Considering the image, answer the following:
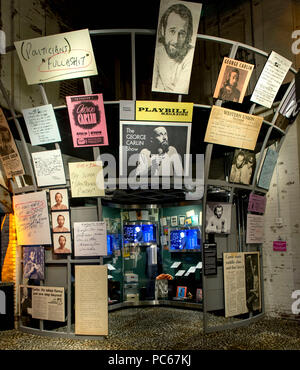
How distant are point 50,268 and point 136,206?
3481 millimetres

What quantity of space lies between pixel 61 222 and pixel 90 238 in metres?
0.73

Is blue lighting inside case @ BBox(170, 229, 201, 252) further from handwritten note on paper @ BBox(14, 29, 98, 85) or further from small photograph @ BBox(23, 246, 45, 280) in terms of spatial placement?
handwritten note on paper @ BBox(14, 29, 98, 85)

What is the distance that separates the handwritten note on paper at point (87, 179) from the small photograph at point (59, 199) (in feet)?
0.85

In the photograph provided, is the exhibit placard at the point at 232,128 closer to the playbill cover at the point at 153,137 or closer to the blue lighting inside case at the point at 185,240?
the playbill cover at the point at 153,137

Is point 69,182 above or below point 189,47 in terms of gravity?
below

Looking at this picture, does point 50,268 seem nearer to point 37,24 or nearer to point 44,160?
point 44,160

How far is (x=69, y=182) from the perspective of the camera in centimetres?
729

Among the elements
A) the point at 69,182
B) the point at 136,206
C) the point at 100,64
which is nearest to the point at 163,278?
the point at 136,206

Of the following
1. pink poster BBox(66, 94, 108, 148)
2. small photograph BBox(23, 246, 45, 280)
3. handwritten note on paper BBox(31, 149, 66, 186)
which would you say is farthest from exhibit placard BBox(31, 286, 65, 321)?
pink poster BBox(66, 94, 108, 148)

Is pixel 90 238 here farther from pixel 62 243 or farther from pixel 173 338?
pixel 173 338

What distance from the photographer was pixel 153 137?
6.90 metres

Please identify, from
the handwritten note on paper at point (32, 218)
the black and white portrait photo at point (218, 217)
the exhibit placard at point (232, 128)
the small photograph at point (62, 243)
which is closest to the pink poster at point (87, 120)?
the handwritten note on paper at point (32, 218)

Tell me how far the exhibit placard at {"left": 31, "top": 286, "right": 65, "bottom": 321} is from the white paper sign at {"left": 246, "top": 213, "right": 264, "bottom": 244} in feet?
13.9

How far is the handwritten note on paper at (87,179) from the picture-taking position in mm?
6988
